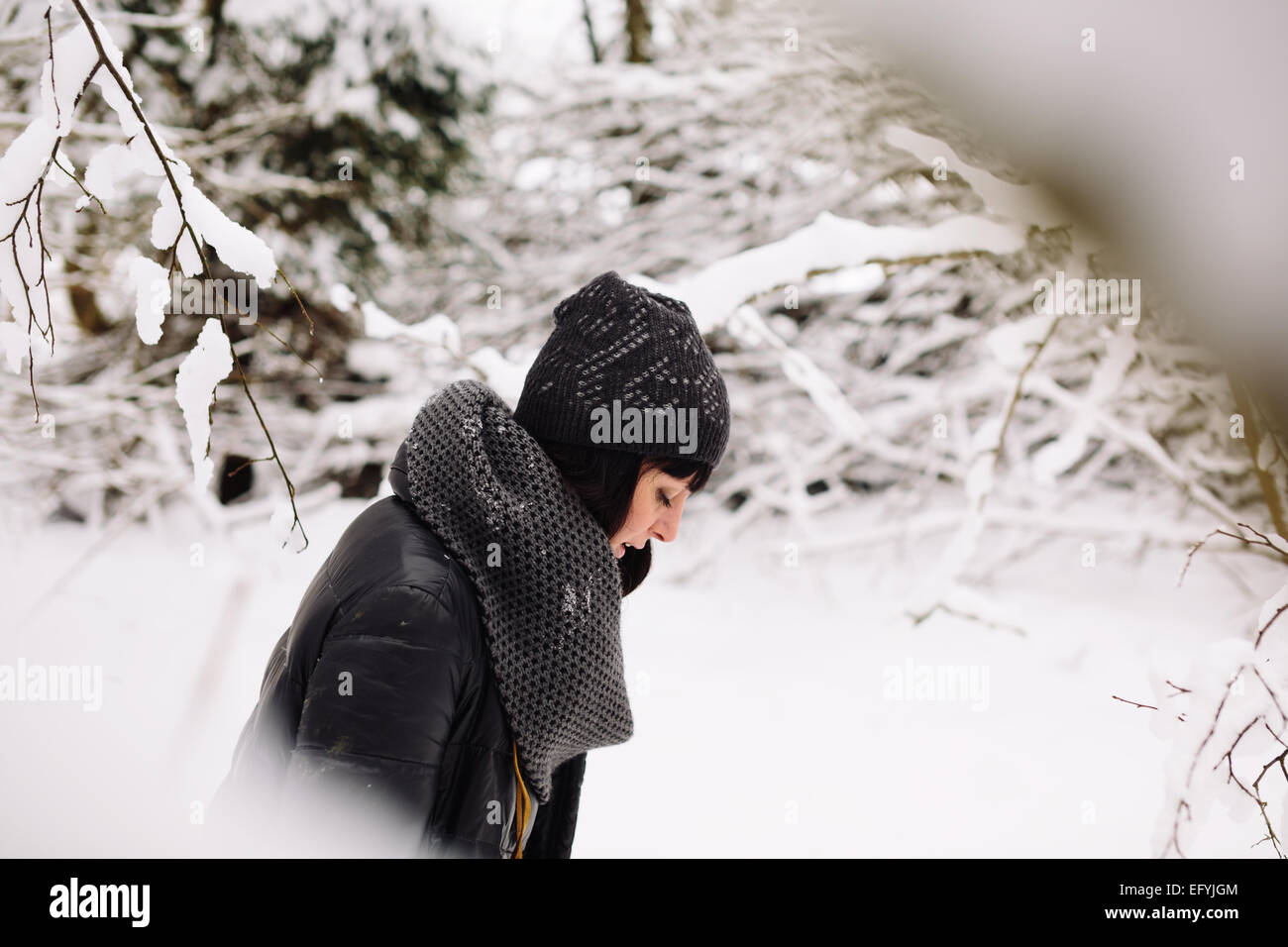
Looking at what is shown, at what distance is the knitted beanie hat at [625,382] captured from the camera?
134 centimetres

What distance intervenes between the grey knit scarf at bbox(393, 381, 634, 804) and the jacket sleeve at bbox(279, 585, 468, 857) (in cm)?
12

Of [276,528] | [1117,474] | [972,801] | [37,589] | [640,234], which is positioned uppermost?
[276,528]

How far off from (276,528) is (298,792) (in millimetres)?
313

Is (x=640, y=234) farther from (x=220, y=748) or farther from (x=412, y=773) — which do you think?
(x=412, y=773)

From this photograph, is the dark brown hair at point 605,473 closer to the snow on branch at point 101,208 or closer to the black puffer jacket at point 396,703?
the black puffer jacket at point 396,703

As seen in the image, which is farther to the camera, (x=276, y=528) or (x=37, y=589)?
(x=37, y=589)

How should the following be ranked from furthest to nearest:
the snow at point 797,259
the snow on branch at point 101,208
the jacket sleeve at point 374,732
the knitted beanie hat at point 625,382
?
1. the snow at point 797,259
2. the knitted beanie hat at point 625,382
3. the jacket sleeve at point 374,732
4. the snow on branch at point 101,208

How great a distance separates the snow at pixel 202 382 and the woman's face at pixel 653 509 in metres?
0.63

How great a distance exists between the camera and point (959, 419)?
16.2 ft

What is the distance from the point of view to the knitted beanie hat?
4.40ft

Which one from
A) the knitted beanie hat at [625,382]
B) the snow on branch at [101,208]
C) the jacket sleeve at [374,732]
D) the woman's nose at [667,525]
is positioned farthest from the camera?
the woman's nose at [667,525]

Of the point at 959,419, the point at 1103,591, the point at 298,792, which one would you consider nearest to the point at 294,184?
the point at 959,419

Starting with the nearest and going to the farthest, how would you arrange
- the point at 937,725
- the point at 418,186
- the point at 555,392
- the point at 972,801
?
the point at 555,392 < the point at 972,801 < the point at 937,725 < the point at 418,186

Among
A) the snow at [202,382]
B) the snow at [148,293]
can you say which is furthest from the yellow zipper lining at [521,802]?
the snow at [148,293]
